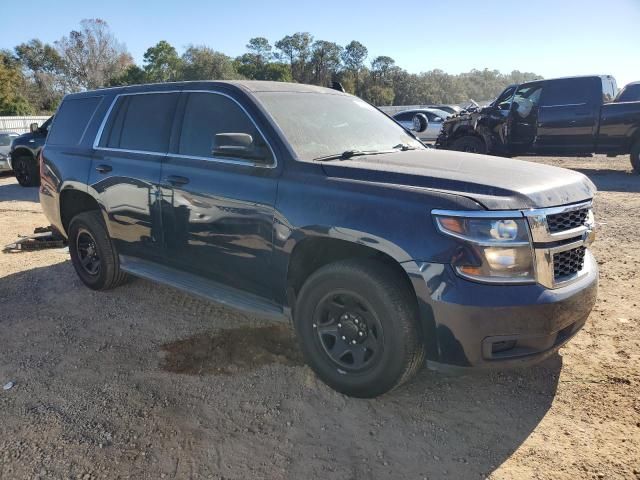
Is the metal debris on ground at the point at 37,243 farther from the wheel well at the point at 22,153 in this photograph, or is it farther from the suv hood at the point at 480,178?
the wheel well at the point at 22,153

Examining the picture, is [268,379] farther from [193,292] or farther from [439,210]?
[439,210]

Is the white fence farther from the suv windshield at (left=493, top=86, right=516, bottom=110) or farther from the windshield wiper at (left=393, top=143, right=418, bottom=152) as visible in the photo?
the windshield wiper at (left=393, top=143, right=418, bottom=152)

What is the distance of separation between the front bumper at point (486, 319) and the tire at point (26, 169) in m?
12.9

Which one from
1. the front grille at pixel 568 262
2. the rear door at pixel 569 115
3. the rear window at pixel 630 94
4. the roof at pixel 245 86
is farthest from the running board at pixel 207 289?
the rear window at pixel 630 94

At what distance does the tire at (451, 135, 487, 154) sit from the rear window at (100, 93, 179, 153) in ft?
32.3

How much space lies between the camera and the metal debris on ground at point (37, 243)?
6793 mm

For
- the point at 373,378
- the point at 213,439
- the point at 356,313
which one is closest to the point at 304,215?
the point at 356,313

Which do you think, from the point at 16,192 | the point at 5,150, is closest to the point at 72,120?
the point at 16,192

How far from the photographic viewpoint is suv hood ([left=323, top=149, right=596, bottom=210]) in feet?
8.89

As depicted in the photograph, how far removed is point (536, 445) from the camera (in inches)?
107

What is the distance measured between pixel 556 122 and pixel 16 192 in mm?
12865

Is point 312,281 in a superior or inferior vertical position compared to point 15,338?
superior

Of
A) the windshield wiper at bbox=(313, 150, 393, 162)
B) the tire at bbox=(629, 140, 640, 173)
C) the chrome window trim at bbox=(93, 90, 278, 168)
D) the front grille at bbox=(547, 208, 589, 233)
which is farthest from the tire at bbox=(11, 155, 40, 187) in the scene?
the tire at bbox=(629, 140, 640, 173)

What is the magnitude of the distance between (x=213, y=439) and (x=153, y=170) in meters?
2.23
